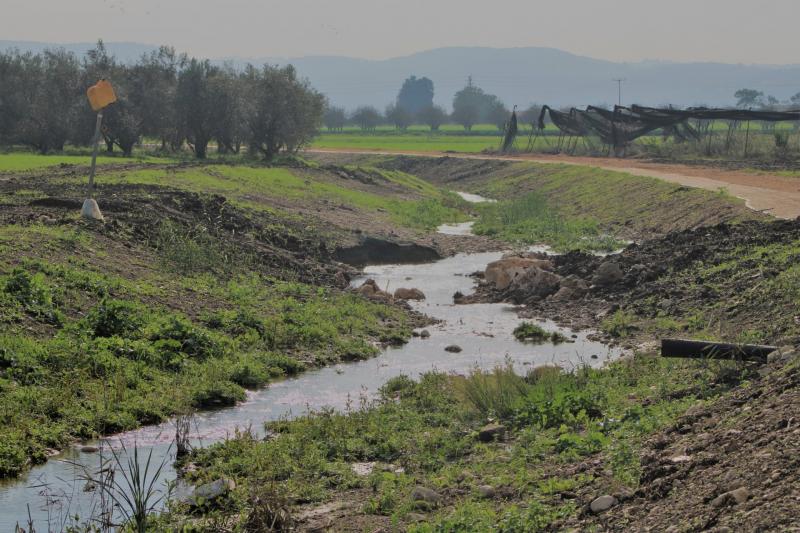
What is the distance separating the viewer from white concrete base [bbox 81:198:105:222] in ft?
86.9

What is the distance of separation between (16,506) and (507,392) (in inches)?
273

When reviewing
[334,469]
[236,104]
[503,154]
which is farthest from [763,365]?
[503,154]

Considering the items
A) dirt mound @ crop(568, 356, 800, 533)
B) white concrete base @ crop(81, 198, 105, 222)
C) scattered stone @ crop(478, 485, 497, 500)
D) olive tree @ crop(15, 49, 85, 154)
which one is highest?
olive tree @ crop(15, 49, 85, 154)

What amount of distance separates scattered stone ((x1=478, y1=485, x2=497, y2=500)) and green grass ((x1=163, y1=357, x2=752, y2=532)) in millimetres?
90

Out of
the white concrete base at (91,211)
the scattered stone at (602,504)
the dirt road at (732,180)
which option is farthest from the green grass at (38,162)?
the scattered stone at (602,504)

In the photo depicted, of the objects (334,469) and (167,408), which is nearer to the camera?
(334,469)

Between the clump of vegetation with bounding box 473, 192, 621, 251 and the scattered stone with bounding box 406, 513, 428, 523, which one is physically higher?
the clump of vegetation with bounding box 473, 192, 621, 251

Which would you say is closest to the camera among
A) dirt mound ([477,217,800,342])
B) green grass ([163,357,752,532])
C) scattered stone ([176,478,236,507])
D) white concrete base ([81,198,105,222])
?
green grass ([163,357,752,532])

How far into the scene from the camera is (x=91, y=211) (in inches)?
1046

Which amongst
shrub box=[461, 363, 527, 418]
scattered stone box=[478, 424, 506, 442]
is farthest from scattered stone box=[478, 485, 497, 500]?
shrub box=[461, 363, 527, 418]

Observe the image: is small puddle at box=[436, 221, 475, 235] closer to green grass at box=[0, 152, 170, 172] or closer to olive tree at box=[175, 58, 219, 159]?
green grass at box=[0, 152, 170, 172]

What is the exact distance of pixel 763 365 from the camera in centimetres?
1377

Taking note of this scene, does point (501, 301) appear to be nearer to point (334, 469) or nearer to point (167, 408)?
point (167, 408)

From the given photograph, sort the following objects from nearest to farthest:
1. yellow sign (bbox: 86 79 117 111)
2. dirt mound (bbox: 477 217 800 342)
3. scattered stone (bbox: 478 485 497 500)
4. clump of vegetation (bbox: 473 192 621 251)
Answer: scattered stone (bbox: 478 485 497 500), dirt mound (bbox: 477 217 800 342), yellow sign (bbox: 86 79 117 111), clump of vegetation (bbox: 473 192 621 251)
